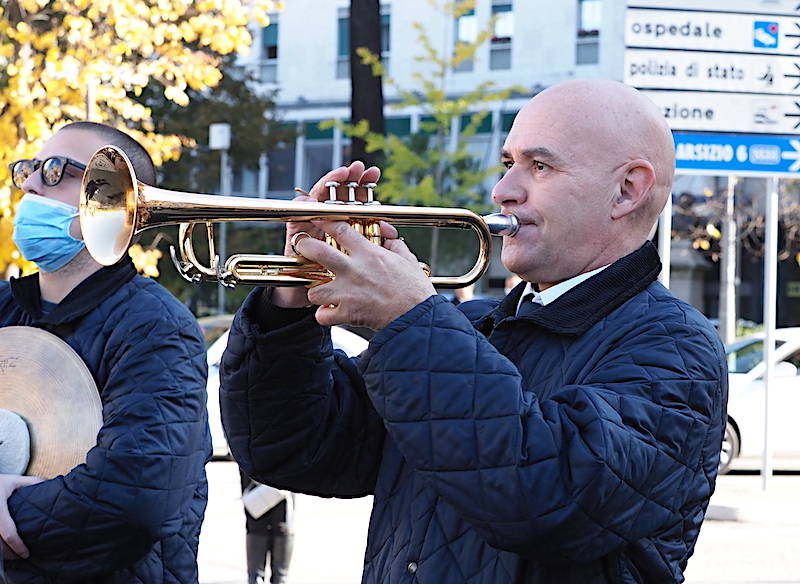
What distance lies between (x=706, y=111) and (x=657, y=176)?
300 inches

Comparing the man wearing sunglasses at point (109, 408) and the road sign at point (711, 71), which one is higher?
the road sign at point (711, 71)

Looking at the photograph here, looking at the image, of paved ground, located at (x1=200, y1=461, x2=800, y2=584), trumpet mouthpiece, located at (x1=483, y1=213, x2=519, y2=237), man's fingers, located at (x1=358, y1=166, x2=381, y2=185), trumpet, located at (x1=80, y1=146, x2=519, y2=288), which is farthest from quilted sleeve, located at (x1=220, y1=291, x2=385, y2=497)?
paved ground, located at (x1=200, y1=461, x2=800, y2=584)

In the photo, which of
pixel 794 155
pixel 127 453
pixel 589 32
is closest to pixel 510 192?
pixel 127 453

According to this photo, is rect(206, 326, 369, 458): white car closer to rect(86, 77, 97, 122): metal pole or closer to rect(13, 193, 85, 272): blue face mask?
rect(86, 77, 97, 122): metal pole

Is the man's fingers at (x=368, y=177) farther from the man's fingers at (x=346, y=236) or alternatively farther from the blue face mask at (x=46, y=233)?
the blue face mask at (x=46, y=233)

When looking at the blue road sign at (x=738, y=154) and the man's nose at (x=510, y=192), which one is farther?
the blue road sign at (x=738, y=154)

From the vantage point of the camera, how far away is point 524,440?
2035mm

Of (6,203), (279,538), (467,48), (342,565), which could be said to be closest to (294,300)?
(279,538)

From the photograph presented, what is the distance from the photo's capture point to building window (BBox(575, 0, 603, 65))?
97.6 ft

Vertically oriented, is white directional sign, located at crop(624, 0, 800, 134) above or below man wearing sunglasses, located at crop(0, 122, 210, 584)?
above

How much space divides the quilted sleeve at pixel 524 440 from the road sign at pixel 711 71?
772cm

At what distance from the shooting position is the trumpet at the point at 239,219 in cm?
226

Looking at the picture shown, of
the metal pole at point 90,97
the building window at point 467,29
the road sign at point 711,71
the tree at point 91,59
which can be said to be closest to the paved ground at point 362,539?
the tree at point 91,59

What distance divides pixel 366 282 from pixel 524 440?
37 centimetres
